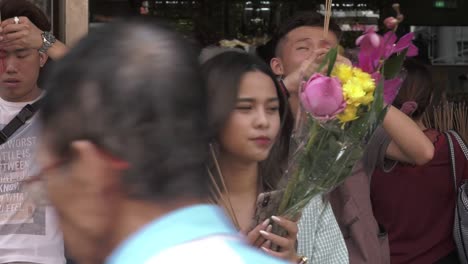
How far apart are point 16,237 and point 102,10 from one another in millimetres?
5124

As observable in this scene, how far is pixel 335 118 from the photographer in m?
1.97

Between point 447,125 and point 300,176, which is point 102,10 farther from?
point 300,176

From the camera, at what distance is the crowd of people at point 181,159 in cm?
106

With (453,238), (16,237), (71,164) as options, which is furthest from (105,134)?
(453,238)

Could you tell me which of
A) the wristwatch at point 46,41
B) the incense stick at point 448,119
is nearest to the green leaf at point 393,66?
the wristwatch at point 46,41

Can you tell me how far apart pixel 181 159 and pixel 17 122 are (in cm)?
191

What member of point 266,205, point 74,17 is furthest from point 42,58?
point 266,205

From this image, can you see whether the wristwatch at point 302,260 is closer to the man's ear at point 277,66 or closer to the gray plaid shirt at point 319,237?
the gray plaid shirt at point 319,237

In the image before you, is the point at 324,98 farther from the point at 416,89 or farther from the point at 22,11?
the point at 416,89

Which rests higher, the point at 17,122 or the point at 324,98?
the point at 324,98

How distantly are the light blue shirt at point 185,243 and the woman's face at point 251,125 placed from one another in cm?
106

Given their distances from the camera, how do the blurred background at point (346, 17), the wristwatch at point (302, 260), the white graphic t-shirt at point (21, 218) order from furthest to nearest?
the blurred background at point (346, 17), the white graphic t-shirt at point (21, 218), the wristwatch at point (302, 260)

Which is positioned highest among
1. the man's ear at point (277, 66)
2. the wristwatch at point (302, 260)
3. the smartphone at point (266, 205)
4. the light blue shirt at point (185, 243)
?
the man's ear at point (277, 66)

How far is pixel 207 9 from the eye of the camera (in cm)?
870
